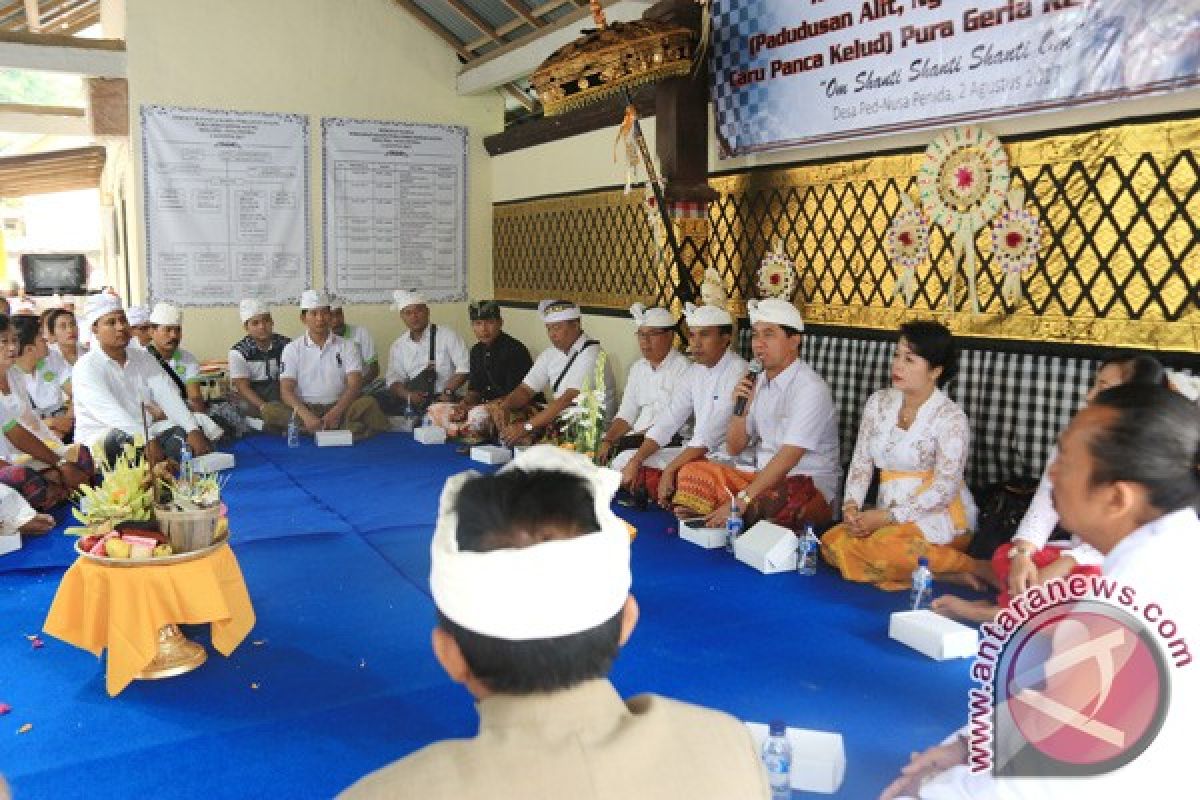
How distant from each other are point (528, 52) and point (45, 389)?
4153 millimetres

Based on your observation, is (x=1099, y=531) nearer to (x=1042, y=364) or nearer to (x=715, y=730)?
(x=715, y=730)

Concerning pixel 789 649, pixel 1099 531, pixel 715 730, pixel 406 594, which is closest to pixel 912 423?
pixel 789 649

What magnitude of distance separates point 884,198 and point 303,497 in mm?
3327

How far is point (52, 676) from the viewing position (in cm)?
290

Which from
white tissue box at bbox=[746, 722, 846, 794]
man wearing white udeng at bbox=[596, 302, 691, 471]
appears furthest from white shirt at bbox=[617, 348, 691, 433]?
white tissue box at bbox=[746, 722, 846, 794]

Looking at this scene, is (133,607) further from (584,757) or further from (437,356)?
(437,356)

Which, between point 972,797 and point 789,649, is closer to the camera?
point 972,797

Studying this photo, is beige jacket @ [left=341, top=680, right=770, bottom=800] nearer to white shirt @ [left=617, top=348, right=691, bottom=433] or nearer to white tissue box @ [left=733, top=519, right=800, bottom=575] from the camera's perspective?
white tissue box @ [left=733, top=519, right=800, bottom=575]

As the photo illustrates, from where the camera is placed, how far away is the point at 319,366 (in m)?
6.91

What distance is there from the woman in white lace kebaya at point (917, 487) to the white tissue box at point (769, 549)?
16cm

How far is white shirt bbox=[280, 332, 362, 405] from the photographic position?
6.89m

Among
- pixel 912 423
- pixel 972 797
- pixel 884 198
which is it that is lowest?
pixel 972 797

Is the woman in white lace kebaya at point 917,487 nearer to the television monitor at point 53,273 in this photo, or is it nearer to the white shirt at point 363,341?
the white shirt at point 363,341

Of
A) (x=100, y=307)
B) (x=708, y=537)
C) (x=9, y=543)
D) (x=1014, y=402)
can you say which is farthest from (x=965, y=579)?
(x=100, y=307)
